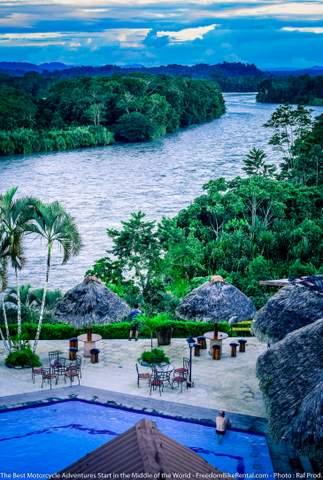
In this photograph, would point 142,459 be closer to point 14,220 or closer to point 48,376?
point 48,376

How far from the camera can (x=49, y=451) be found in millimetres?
15320

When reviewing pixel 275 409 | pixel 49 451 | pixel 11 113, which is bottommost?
pixel 49 451

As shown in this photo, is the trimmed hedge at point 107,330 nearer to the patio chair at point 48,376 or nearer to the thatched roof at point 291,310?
the patio chair at point 48,376

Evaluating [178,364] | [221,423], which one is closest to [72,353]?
[178,364]

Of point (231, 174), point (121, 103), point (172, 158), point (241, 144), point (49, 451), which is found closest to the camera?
point (49, 451)

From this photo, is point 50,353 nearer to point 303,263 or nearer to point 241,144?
point 303,263

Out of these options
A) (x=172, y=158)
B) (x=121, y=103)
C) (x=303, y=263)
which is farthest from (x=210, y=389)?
(x=121, y=103)

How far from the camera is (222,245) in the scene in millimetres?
32094

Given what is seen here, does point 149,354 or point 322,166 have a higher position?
point 322,166

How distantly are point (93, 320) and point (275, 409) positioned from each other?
7270 mm

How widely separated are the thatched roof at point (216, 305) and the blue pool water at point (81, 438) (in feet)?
13.5

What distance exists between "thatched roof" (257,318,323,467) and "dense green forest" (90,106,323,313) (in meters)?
9.61

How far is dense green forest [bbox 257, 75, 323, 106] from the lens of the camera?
5438 inches

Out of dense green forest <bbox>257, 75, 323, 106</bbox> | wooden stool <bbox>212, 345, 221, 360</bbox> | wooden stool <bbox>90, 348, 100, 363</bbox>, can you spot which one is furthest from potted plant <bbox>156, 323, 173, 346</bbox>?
dense green forest <bbox>257, 75, 323, 106</bbox>
